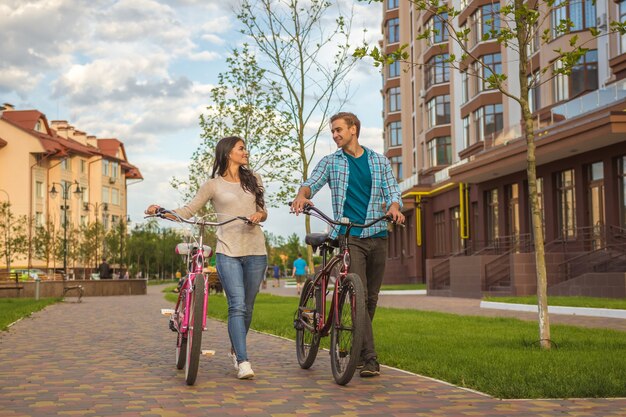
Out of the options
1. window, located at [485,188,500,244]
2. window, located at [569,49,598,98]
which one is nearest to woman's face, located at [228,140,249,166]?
window, located at [569,49,598,98]

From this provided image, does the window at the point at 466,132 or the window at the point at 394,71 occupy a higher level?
the window at the point at 394,71

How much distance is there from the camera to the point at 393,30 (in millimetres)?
63531

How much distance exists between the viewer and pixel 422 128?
55406 mm

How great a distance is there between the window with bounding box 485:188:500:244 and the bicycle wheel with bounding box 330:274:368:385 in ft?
98.8

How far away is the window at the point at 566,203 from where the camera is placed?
29.7m

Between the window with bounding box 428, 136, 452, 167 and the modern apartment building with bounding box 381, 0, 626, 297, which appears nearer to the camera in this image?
the modern apartment building with bounding box 381, 0, 626, 297

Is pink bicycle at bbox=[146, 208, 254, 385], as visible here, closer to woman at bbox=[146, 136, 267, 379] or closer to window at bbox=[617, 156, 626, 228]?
woman at bbox=[146, 136, 267, 379]

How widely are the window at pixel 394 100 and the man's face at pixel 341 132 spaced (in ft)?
187

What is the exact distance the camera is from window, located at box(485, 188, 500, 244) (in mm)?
36875

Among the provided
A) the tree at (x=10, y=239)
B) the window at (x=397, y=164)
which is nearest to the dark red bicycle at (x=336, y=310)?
the tree at (x=10, y=239)

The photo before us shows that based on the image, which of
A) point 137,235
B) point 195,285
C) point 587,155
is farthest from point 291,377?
point 137,235

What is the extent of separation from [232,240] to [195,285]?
1.86 feet

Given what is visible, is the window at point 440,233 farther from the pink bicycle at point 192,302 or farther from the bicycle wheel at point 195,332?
the bicycle wheel at point 195,332

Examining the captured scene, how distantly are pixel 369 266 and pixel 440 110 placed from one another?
4401 cm
